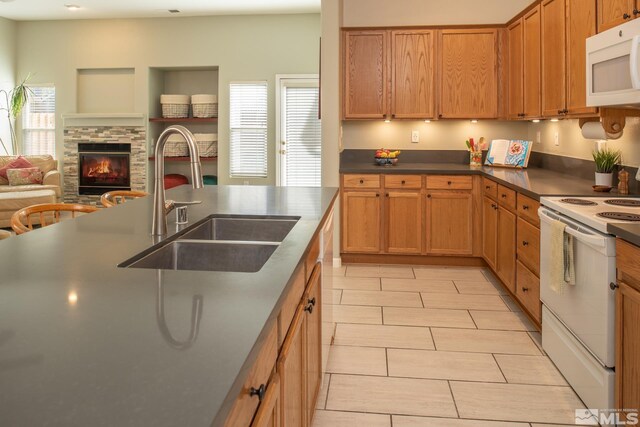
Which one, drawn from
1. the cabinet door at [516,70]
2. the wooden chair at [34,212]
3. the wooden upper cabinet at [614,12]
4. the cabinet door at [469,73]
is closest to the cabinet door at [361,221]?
the cabinet door at [469,73]

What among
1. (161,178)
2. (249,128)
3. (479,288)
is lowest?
(479,288)

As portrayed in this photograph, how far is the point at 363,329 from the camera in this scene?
3.49 metres

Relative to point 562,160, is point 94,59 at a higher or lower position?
higher

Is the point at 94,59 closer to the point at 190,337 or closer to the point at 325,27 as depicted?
the point at 325,27

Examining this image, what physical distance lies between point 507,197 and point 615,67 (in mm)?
1396

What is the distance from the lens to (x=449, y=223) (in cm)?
505

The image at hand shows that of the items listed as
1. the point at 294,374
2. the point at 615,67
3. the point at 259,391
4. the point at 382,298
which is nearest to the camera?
the point at 259,391

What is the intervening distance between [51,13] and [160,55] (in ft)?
5.58

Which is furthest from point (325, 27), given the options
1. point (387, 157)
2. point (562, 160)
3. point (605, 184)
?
point (605, 184)

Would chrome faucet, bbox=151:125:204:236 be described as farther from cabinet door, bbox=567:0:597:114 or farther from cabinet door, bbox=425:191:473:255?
cabinet door, bbox=425:191:473:255

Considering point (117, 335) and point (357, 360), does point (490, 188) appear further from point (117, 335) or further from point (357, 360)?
point (117, 335)

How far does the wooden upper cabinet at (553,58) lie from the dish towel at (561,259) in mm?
1461

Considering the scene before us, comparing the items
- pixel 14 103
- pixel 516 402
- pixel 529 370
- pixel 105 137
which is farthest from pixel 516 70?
pixel 14 103

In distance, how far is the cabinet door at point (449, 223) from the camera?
501 centimetres
